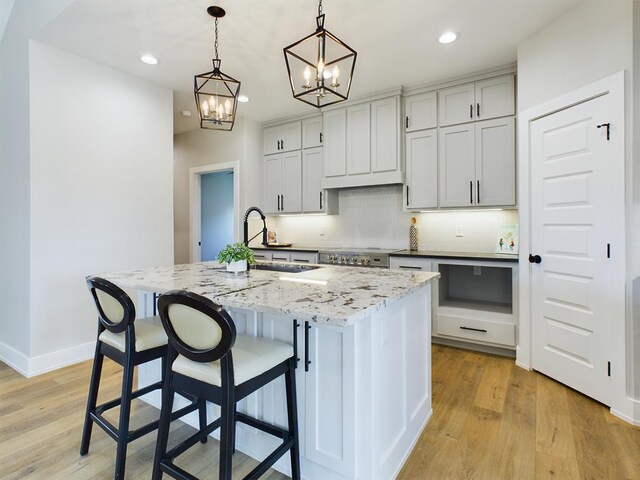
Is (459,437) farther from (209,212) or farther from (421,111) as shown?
(209,212)

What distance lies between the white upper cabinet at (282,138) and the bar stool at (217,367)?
3707 mm

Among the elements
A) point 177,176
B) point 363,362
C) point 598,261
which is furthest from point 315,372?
point 177,176

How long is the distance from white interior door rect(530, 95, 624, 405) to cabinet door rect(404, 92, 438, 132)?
112cm

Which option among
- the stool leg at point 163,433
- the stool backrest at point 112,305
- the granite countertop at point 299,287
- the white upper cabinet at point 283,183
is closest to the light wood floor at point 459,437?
the stool leg at point 163,433

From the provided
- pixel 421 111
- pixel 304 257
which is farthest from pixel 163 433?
pixel 421 111

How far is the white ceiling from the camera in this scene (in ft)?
7.97

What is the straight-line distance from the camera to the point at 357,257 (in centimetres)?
389

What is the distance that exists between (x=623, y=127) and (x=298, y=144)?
3477 millimetres

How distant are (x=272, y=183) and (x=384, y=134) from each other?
1825mm

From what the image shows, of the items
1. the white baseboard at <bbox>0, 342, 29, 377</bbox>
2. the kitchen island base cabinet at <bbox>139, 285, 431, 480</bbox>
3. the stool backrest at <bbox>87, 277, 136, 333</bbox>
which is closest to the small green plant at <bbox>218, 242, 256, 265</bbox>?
the kitchen island base cabinet at <bbox>139, 285, 431, 480</bbox>

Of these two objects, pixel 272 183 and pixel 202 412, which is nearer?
pixel 202 412

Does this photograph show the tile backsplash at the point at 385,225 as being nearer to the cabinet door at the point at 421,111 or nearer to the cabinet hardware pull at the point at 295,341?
the cabinet door at the point at 421,111

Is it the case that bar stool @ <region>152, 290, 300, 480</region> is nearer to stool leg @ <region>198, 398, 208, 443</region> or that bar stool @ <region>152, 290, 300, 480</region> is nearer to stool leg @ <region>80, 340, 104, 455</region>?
stool leg @ <region>198, 398, 208, 443</region>

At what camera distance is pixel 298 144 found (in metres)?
4.75
